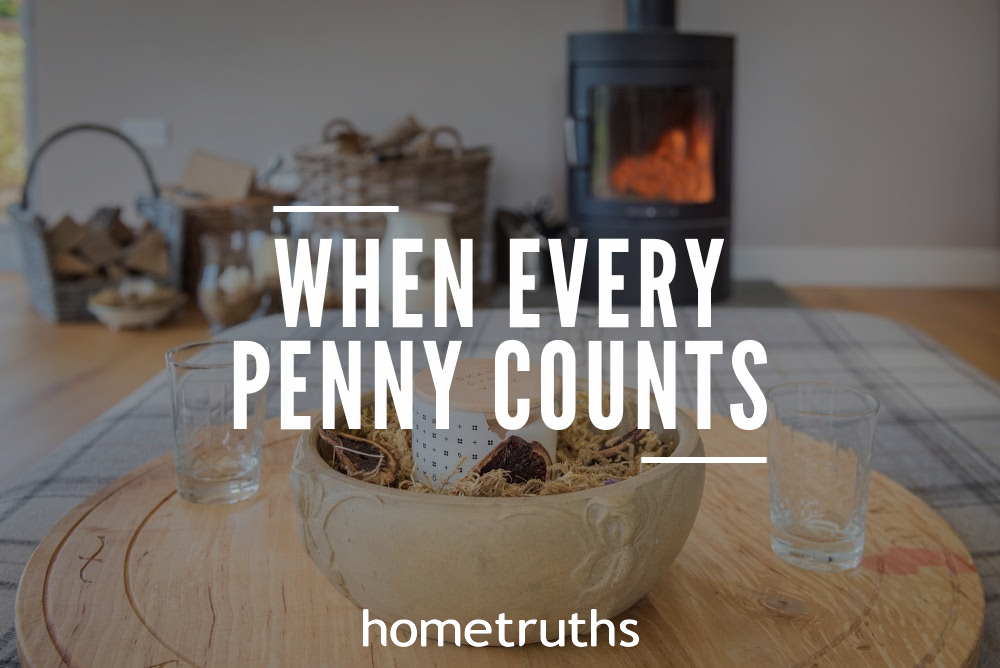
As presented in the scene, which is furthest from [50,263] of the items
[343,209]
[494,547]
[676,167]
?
[494,547]

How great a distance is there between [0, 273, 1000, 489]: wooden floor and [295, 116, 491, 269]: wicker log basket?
56 cm

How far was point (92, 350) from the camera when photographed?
9.32 feet

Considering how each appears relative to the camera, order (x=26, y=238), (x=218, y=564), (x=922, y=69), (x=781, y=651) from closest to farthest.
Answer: (x=781, y=651)
(x=218, y=564)
(x=26, y=238)
(x=922, y=69)

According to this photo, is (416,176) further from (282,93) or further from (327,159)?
(282,93)

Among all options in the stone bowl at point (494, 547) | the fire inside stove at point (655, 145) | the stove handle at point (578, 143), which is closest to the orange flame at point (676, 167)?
the fire inside stove at point (655, 145)

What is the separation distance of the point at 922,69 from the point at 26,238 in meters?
3.03

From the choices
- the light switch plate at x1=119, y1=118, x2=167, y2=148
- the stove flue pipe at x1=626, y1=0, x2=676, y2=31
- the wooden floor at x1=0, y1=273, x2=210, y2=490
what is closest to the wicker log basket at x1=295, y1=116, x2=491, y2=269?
the wooden floor at x1=0, y1=273, x2=210, y2=490

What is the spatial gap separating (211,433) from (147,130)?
3.26m

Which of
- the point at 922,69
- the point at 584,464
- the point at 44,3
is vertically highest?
the point at 44,3

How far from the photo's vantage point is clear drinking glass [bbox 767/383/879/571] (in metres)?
0.72

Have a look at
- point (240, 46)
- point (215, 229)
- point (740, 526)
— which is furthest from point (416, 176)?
point (740, 526)

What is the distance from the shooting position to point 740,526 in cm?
78

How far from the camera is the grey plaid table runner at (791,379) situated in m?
0.90

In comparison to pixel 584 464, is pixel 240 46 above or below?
above
